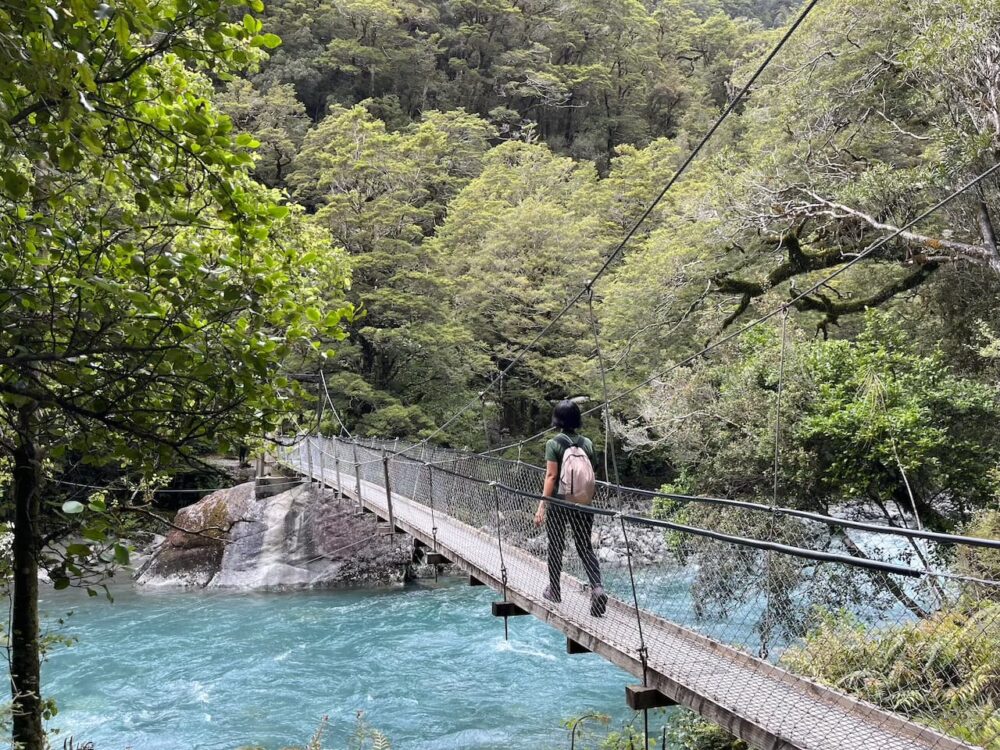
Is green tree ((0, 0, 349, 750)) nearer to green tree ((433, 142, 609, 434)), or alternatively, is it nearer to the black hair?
the black hair

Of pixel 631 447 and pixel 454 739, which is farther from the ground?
pixel 631 447

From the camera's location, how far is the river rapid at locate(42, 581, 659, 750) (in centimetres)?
486

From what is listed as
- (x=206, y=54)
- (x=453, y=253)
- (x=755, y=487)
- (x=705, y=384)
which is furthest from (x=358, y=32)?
(x=206, y=54)

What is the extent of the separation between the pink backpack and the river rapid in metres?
2.22

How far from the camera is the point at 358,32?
76.0 ft

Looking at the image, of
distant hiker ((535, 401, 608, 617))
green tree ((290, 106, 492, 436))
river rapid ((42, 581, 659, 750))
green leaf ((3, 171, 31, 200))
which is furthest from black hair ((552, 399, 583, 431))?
green tree ((290, 106, 492, 436))

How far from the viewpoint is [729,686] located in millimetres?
2285

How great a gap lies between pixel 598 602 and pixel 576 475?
0.54 metres

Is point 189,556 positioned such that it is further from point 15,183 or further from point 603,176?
point 603,176

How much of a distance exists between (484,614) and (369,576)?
218 cm

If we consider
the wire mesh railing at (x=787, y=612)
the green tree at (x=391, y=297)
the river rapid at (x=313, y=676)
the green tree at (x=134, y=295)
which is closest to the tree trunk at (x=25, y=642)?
the green tree at (x=134, y=295)

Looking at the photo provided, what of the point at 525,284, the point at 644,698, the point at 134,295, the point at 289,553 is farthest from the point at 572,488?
the point at 525,284

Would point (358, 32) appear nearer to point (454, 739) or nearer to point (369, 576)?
point (369, 576)

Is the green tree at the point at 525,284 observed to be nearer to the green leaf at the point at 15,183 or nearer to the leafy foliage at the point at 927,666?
the leafy foliage at the point at 927,666
